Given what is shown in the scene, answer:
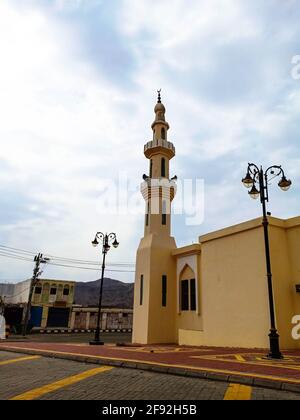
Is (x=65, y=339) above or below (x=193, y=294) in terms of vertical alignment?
below

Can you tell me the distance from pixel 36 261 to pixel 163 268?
61.2ft

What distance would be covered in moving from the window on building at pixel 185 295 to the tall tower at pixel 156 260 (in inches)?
27.5

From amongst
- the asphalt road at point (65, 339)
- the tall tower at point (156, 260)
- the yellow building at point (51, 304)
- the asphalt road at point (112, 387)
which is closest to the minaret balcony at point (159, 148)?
the tall tower at point (156, 260)

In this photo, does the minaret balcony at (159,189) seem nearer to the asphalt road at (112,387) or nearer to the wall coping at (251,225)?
the wall coping at (251,225)

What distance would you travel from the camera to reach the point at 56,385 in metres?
5.83

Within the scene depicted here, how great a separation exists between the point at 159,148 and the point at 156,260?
8331 millimetres

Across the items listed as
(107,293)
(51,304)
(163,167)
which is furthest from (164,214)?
(107,293)

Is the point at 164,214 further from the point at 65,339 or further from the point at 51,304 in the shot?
the point at 51,304

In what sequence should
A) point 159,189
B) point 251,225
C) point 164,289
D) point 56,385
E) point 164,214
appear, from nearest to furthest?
point 56,385 < point 251,225 < point 164,289 < point 164,214 < point 159,189

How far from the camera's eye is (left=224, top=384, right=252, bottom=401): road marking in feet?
16.1

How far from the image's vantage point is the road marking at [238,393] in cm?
490

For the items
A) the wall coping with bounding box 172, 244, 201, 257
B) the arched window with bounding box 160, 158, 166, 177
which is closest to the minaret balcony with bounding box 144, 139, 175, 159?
the arched window with bounding box 160, 158, 166, 177
